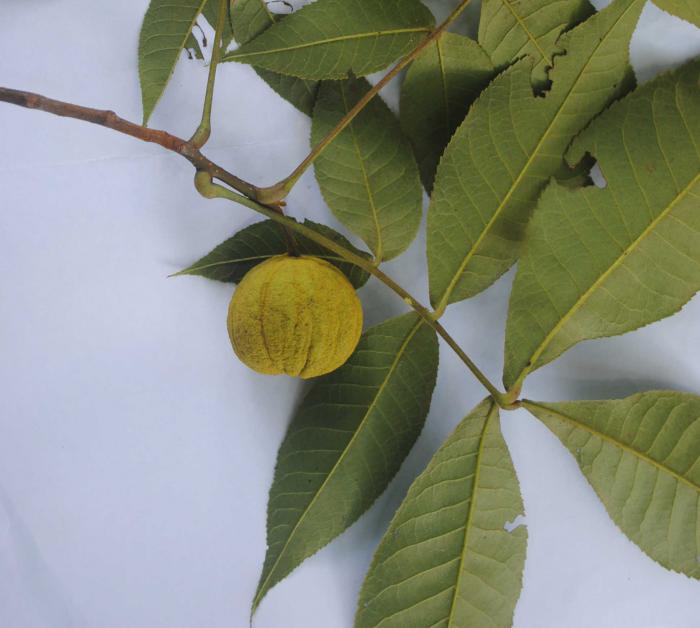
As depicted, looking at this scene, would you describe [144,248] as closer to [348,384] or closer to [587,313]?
[348,384]

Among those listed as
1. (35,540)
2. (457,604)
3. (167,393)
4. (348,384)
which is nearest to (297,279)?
(348,384)

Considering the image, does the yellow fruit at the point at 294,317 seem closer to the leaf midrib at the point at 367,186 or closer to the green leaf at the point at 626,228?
the leaf midrib at the point at 367,186

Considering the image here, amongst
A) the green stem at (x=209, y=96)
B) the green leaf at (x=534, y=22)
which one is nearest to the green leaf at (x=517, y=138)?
the green leaf at (x=534, y=22)

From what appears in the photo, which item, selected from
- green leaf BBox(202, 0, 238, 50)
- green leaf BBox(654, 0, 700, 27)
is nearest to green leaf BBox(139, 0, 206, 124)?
green leaf BBox(202, 0, 238, 50)

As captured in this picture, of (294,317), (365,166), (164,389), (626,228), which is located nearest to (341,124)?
(365,166)

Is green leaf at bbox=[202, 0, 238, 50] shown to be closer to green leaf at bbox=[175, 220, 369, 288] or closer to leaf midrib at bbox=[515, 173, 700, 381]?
green leaf at bbox=[175, 220, 369, 288]

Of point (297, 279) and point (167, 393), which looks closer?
point (297, 279)
